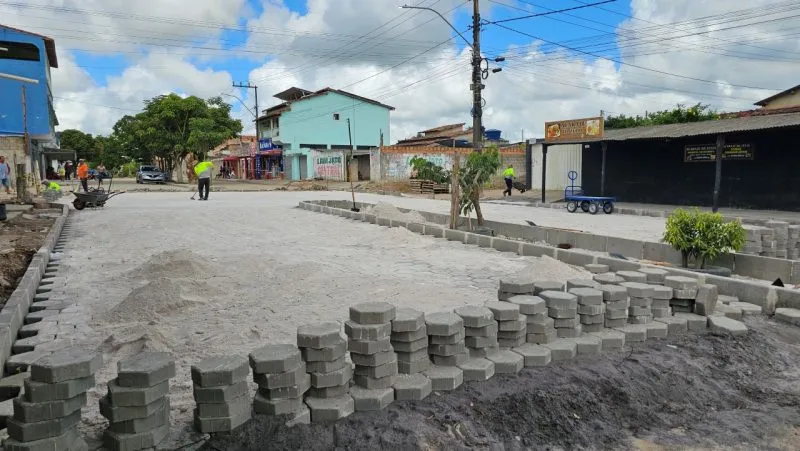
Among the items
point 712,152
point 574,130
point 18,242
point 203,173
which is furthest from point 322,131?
point 18,242

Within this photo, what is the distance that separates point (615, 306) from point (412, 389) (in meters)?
2.15

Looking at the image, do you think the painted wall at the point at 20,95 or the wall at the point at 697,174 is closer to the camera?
the wall at the point at 697,174

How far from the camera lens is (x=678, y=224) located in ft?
23.3

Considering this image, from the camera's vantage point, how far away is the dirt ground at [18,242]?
6957mm

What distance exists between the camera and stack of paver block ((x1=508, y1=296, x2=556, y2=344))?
4105 millimetres

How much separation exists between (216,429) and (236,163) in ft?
193

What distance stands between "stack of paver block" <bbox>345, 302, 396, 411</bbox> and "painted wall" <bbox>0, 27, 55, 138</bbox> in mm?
30495

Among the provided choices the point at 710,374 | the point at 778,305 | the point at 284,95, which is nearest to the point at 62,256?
the point at 710,374

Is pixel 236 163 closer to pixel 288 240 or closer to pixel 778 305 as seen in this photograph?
pixel 288 240

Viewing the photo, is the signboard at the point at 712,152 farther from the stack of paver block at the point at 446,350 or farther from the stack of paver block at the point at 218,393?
the stack of paver block at the point at 218,393

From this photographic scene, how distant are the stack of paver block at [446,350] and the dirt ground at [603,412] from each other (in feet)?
0.29

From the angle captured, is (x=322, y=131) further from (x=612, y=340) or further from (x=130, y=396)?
(x=130, y=396)

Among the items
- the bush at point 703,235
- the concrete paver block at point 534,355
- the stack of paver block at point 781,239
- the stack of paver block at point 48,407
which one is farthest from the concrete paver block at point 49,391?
the stack of paver block at point 781,239

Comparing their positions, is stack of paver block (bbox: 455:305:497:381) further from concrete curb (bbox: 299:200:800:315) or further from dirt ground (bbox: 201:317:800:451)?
concrete curb (bbox: 299:200:800:315)
